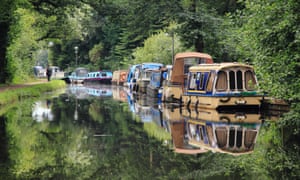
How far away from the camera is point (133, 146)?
13609mm

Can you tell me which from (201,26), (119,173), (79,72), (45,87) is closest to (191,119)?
(119,173)

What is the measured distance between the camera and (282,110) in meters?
23.4

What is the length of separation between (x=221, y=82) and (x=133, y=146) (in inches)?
441

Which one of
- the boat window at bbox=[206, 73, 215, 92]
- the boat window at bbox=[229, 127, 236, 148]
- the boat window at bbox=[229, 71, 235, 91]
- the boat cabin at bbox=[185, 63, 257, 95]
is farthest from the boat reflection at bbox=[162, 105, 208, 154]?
the boat window at bbox=[229, 71, 235, 91]

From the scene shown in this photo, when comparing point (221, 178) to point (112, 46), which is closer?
point (221, 178)

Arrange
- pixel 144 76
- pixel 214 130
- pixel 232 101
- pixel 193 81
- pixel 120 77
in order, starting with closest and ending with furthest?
pixel 214 130
pixel 232 101
pixel 193 81
pixel 144 76
pixel 120 77

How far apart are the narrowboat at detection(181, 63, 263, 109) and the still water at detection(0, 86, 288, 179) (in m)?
1.42

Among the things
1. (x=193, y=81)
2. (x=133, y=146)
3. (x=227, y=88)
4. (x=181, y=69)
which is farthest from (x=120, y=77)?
(x=133, y=146)

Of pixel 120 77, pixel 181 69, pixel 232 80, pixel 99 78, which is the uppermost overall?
pixel 181 69

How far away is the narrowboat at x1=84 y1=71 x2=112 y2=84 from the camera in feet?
238

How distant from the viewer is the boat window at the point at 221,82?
78.4 ft

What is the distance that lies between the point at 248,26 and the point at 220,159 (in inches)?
219

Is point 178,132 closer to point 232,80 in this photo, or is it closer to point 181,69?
point 232,80

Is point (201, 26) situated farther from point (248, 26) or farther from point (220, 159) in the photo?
point (220, 159)
